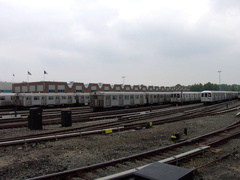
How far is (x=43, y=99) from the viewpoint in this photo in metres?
35.0

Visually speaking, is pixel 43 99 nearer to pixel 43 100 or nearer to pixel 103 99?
pixel 43 100

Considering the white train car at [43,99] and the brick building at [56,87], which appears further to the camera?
the brick building at [56,87]

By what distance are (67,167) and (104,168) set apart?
122cm

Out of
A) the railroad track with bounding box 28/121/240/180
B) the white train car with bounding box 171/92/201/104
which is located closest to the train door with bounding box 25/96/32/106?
the white train car with bounding box 171/92/201/104

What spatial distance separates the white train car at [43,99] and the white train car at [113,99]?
34.1 feet

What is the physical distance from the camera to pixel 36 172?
6043 mm

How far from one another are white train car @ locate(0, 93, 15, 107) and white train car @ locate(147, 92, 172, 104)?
77.9 feet

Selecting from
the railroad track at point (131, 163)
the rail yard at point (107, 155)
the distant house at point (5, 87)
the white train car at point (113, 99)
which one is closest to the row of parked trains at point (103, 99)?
the white train car at point (113, 99)

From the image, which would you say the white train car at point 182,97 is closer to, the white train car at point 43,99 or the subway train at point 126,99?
the subway train at point 126,99

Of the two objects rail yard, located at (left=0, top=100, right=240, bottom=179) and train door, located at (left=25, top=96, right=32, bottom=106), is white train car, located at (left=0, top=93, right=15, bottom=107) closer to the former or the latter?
train door, located at (left=25, top=96, right=32, bottom=106)

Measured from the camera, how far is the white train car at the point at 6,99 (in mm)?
35469

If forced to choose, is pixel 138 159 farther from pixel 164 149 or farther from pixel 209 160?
pixel 209 160

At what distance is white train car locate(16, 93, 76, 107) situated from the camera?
1306 inches

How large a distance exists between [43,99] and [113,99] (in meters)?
13.5
